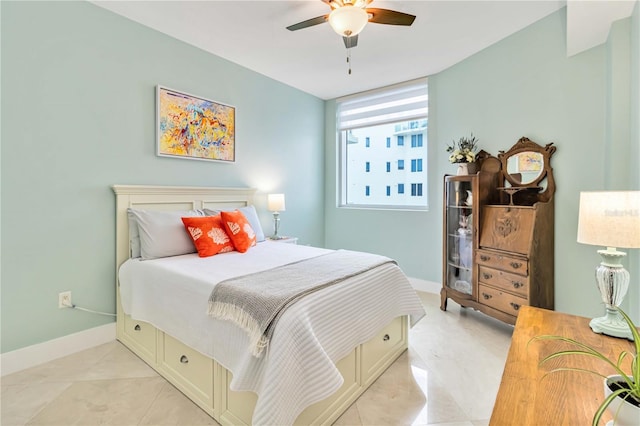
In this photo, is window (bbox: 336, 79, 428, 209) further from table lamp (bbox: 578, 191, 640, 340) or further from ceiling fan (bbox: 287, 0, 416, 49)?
table lamp (bbox: 578, 191, 640, 340)

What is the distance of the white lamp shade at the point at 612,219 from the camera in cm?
123

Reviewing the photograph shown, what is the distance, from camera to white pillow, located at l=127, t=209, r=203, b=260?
235 centimetres

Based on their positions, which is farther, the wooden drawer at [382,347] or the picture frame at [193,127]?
the picture frame at [193,127]

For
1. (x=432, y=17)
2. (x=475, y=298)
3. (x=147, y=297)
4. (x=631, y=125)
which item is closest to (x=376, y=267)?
(x=475, y=298)

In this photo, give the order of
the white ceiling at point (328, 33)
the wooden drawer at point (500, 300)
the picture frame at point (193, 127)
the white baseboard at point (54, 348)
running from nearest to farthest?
the white baseboard at point (54, 348) → the white ceiling at point (328, 33) → the wooden drawer at point (500, 300) → the picture frame at point (193, 127)

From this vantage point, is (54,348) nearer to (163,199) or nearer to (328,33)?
(163,199)

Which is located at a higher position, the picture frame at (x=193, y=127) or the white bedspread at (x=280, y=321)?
the picture frame at (x=193, y=127)

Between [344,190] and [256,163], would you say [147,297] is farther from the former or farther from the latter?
[344,190]

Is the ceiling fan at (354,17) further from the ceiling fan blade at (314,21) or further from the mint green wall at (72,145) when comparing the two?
the mint green wall at (72,145)

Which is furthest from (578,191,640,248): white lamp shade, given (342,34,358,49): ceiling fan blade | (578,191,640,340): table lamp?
(342,34,358,49): ceiling fan blade

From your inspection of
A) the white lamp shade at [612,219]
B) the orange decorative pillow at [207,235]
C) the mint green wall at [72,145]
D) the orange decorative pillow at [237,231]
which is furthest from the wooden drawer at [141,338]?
the white lamp shade at [612,219]

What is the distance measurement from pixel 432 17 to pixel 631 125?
5.28 feet

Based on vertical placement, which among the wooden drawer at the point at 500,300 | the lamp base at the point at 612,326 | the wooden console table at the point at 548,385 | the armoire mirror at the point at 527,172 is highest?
the armoire mirror at the point at 527,172

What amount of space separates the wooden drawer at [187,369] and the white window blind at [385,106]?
3.50 m
